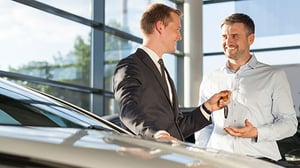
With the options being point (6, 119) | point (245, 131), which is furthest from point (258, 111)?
point (6, 119)

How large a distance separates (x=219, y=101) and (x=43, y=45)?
296 inches

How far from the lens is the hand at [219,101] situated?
2.78 metres

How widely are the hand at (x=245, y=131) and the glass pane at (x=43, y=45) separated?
6.63 meters

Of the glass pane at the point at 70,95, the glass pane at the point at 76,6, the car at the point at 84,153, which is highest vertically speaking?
the glass pane at the point at 76,6

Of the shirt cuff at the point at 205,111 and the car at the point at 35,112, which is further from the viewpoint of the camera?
the shirt cuff at the point at 205,111

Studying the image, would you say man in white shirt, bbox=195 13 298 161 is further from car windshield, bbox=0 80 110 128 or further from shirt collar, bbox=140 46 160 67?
car windshield, bbox=0 80 110 128

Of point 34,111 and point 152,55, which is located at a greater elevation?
A: point 152,55

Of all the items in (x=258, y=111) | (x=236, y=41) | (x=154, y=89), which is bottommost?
(x=258, y=111)

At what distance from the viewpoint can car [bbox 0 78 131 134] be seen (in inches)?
69.3

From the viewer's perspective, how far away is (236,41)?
3.14m

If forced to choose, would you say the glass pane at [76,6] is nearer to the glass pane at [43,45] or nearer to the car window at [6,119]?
the glass pane at [43,45]

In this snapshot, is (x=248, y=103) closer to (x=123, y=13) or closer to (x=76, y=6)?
(x=76, y=6)

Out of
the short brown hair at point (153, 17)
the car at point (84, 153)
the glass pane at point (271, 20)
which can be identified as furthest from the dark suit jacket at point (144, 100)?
the glass pane at point (271, 20)

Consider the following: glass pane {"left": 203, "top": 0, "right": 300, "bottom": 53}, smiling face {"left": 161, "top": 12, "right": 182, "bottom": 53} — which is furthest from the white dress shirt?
glass pane {"left": 203, "top": 0, "right": 300, "bottom": 53}
